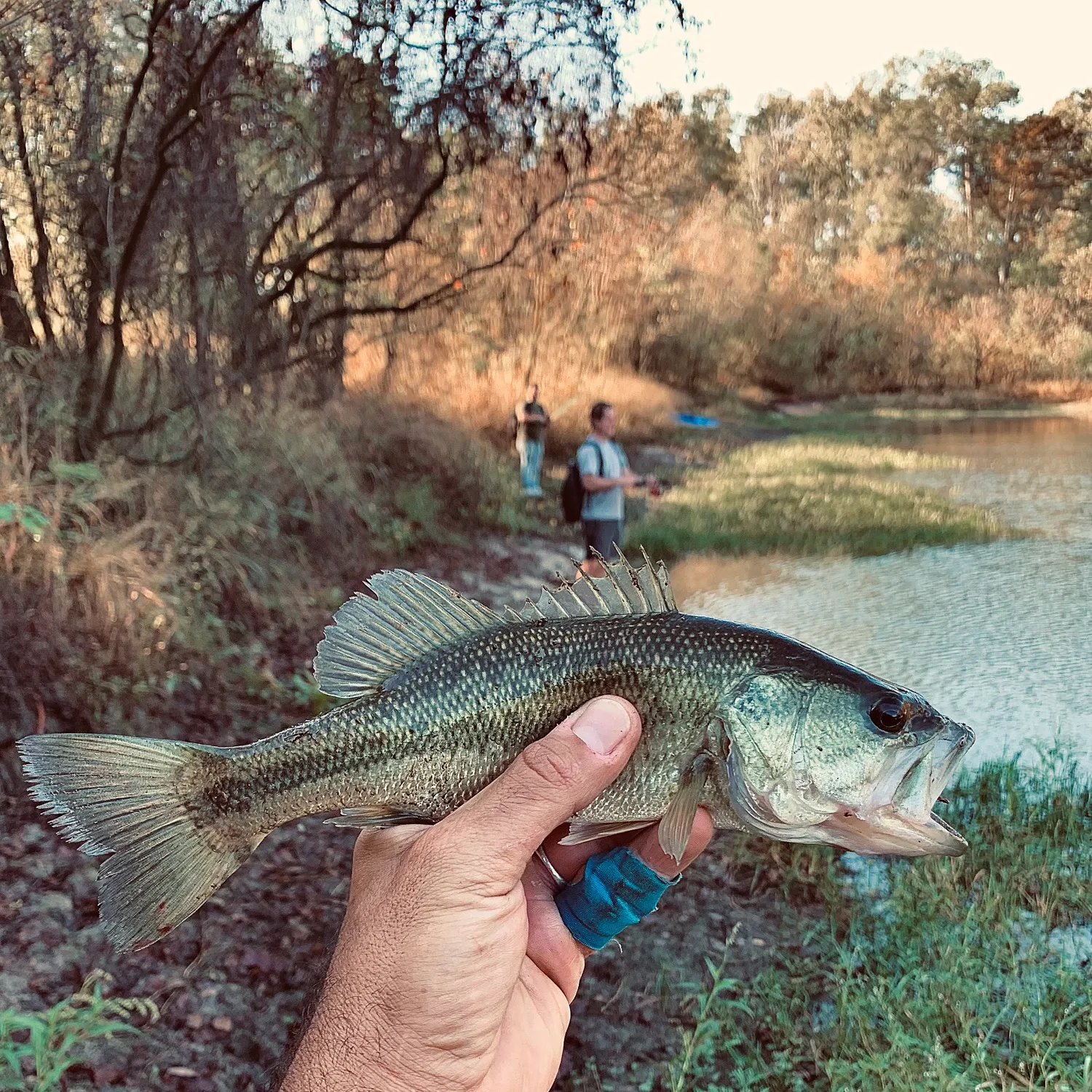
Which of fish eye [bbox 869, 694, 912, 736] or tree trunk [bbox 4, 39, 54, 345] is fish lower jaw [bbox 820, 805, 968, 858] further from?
tree trunk [bbox 4, 39, 54, 345]

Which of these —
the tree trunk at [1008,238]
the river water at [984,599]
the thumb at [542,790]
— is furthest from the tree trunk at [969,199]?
the thumb at [542,790]

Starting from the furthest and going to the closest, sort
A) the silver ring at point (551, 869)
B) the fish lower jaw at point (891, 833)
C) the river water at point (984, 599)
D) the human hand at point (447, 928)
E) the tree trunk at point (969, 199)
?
the tree trunk at point (969, 199), the river water at point (984, 599), the silver ring at point (551, 869), the human hand at point (447, 928), the fish lower jaw at point (891, 833)

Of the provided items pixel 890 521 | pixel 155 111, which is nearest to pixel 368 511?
pixel 155 111

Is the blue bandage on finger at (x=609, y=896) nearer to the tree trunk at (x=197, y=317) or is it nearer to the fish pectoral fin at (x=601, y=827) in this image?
the fish pectoral fin at (x=601, y=827)

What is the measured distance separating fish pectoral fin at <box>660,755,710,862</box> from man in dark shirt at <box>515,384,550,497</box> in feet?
31.6

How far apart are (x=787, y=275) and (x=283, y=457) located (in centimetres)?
581

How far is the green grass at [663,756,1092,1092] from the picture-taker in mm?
2482

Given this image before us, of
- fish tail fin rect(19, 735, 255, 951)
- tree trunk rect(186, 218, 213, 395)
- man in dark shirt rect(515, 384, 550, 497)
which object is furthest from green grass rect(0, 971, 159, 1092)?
man in dark shirt rect(515, 384, 550, 497)

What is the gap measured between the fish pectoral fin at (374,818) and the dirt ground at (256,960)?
135 cm

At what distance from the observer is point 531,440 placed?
36.7 ft

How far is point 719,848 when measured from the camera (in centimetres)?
391

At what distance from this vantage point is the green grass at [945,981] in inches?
97.7

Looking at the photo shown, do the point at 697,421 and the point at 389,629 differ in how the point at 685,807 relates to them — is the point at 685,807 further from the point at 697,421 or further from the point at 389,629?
the point at 697,421

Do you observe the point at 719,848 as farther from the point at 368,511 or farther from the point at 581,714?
the point at 368,511
